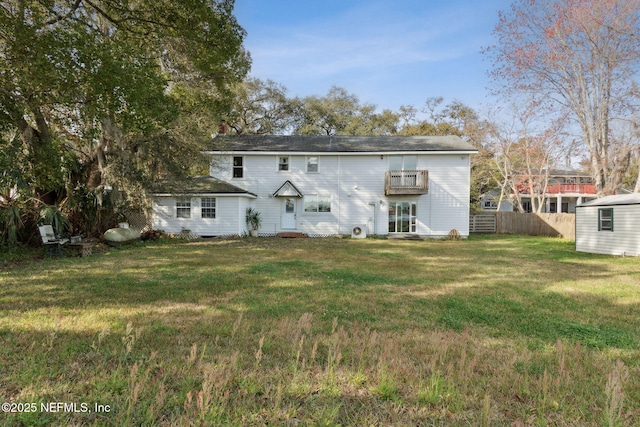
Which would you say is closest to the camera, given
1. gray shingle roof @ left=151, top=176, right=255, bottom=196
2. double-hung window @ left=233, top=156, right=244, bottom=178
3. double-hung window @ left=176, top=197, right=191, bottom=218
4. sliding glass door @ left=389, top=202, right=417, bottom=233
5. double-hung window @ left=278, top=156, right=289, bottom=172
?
gray shingle roof @ left=151, top=176, right=255, bottom=196

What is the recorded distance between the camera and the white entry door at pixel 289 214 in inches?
789

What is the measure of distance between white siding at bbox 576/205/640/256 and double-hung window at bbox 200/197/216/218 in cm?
1823

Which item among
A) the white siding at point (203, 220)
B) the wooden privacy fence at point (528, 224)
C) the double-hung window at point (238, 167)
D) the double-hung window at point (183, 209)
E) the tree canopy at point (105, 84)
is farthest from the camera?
the wooden privacy fence at point (528, 224)

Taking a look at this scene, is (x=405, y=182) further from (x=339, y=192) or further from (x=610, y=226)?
(x=610, y=226)

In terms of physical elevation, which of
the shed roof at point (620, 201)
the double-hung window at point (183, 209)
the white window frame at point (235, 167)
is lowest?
the double-hung window at point (183, 209)

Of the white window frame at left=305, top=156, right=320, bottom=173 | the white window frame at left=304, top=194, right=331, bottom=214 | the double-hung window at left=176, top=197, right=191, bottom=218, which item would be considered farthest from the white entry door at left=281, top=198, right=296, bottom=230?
the double-hung window at left=176, top=197, right=191, bottom=218

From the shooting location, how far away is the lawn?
2.48 metres

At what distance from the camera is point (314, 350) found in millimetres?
2924

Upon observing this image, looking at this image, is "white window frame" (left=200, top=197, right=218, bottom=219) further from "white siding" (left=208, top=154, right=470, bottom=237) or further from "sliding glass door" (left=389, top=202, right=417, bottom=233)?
"sliding glass door" (left=389, top=202, right=417, bottom=233)

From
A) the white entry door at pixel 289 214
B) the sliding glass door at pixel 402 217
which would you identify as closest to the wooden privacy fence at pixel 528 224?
the sliding glass door at pixel 402 217

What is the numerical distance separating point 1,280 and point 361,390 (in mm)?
8264

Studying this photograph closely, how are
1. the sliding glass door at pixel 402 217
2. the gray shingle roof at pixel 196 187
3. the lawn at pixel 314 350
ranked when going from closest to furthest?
the lawn at pixel 314 350
the gray shingle roof at pixel 196 187
the sliding glass door at pixel 402 217

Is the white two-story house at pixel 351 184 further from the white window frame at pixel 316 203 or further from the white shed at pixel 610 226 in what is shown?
the white shed at pixel 610 226

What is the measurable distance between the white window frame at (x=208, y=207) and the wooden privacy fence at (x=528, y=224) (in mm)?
17904
